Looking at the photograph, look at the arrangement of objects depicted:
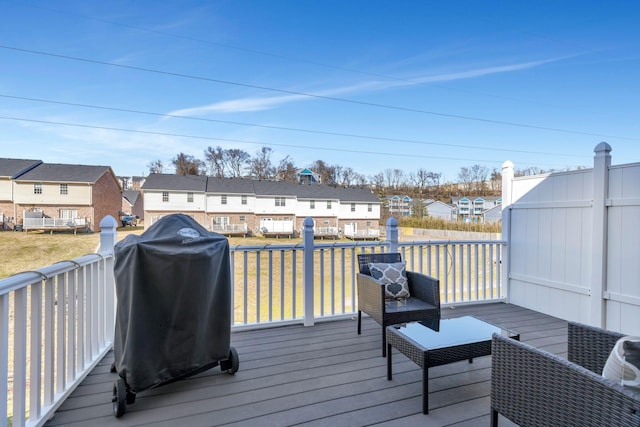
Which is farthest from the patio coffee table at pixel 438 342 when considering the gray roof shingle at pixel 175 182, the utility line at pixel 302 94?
the gray roof shingle at pixel 175 182

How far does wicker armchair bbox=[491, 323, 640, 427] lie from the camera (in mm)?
1053

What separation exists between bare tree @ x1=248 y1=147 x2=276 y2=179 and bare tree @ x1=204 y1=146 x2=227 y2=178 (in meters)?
1.96

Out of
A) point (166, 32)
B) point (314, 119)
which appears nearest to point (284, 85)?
point (314, 119)

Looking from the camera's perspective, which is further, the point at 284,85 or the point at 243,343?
the point at 284,85

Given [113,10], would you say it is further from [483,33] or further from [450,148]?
[450,148]

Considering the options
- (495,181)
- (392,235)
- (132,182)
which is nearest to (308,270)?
(392,235)

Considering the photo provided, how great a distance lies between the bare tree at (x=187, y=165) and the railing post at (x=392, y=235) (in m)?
21.5

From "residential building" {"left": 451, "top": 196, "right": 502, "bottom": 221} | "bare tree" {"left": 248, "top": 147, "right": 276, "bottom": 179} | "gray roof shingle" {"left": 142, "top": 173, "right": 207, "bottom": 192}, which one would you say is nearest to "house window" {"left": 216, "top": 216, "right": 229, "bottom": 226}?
"gray roof shingle" {"left": 142, "top": 173, "right": 207, "bottom": 192}

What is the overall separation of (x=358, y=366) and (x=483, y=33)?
35.1ft

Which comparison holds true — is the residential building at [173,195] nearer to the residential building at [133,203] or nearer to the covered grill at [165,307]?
the residential building at [133,203]

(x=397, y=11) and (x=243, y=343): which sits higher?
(x=397, y=11)

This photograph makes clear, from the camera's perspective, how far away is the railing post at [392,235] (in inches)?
156

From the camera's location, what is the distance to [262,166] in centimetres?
2459

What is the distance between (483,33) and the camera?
9.66 metres
